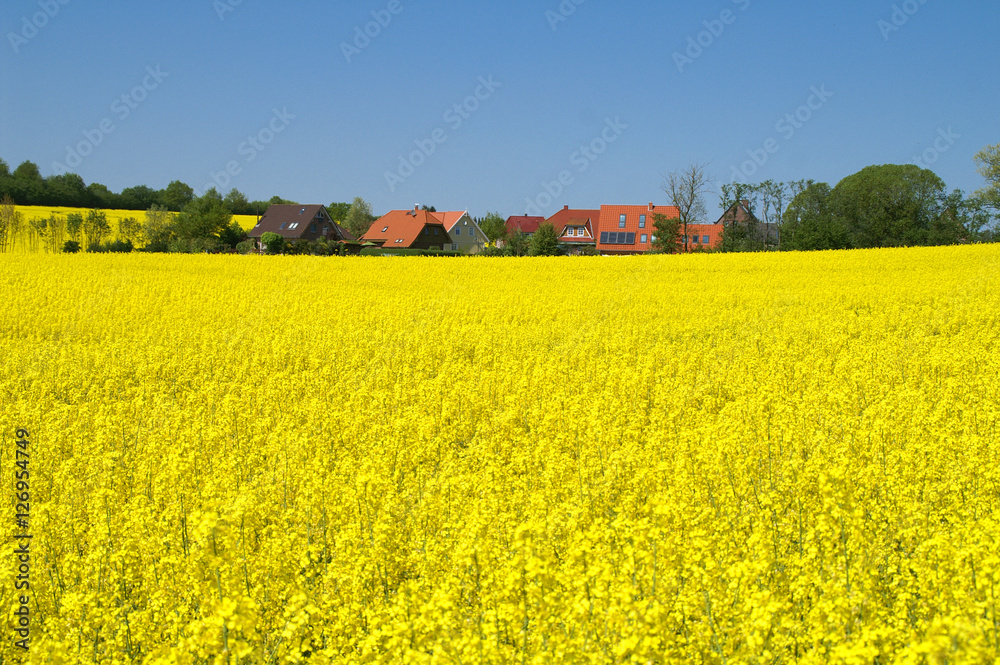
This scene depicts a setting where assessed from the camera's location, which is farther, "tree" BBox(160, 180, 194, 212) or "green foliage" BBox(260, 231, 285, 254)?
"tree" BBox(160, 180, 194, 212)

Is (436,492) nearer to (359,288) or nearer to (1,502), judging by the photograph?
(1,502)

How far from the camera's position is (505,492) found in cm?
547

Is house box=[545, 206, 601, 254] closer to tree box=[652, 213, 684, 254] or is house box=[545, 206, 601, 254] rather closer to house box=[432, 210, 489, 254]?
house box=[432, 210, 489, 254]

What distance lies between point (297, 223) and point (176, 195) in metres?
30.1

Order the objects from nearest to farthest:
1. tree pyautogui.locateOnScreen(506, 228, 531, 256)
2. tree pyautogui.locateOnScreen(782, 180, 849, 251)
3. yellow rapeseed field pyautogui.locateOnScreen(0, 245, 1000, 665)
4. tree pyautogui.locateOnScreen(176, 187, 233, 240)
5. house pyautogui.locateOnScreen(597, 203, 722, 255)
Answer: yellow rapeseed field pyautogui.locateOnScreen(0, 245, 1000, 665) → tree pyautogui.locateOnScreen(782, 180, 849, 251) → tree pyautogui.locateOnScreen(176, 187, 233, 240) → tree pyautogui.locateOnScreen(506, 228, 531, 256) → house pyautogui.locateOnScreen(597, 203, 722, 255)

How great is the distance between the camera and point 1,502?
5.62m

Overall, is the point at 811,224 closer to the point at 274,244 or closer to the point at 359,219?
the point at 274,244

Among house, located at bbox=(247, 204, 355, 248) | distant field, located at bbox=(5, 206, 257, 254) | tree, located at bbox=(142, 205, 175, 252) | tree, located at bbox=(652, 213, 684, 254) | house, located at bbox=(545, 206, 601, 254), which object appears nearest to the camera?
distant field, located at bbox=(5, 206, 257, 254)

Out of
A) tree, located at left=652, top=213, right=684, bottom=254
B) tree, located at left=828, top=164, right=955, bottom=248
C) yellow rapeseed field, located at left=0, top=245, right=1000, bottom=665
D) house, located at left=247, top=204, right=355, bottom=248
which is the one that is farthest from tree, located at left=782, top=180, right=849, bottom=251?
house, located at left=247, top=204, right=355, bottom=248

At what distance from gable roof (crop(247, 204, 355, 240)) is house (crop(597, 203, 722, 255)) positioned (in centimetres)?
3143

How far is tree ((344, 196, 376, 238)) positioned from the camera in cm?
8494

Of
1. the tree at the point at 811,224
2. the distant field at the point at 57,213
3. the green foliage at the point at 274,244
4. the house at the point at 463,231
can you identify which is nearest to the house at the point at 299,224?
the distant field at the point at 57,213

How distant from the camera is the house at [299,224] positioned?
217 feet

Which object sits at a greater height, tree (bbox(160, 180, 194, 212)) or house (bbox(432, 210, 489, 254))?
tree (bbox(160, 180, 194, 212))
